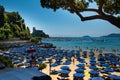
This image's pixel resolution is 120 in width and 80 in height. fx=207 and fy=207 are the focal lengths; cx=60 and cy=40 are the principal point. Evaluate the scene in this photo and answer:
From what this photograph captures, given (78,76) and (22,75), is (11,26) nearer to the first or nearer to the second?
(78,76)

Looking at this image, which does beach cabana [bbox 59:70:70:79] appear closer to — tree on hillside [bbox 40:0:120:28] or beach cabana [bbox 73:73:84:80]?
beach cabana [bbox 73:73:84:80]

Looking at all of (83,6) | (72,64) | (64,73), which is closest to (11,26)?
(72,64)

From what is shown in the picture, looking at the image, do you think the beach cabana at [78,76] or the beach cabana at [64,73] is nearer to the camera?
the beach cabana at [78,76]

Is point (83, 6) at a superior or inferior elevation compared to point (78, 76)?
superior

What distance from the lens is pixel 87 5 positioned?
531 inches

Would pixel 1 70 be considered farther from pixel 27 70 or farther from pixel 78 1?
pixel 78 1

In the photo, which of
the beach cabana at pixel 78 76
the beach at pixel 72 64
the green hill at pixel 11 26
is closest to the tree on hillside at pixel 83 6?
the beach at pixel 72 64

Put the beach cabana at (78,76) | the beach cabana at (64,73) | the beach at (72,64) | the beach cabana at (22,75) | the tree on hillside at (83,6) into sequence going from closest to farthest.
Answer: the beach cabana at (22,75) < the tree on hillside at (83,6) < the beach cabana at (78,76) < the beach cabana at (64,73) < the beach at (72,64)

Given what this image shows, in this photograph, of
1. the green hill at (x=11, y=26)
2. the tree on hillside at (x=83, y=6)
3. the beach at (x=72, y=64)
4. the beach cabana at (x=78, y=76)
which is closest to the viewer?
the tree on hillside at (x=83, y=6)

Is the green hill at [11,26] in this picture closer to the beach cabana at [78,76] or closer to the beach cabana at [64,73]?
the beach cabana at [64,73]

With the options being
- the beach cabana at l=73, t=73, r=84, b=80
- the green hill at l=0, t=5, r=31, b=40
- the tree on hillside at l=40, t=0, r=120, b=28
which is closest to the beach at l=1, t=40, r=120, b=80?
the beach cabana at l=73, t=73, r=84, b=80

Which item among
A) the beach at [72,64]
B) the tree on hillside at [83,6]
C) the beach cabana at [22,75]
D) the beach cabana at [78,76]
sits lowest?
the beach at [72,64]

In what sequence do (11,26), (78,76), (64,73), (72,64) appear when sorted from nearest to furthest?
(78,76), (64,73), (72,64), (11,26)

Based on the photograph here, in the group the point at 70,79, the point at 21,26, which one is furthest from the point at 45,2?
the point at 21,26
